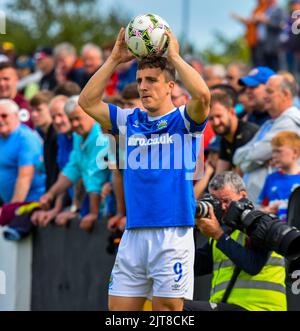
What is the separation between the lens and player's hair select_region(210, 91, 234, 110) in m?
10.1

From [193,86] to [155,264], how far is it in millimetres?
1210

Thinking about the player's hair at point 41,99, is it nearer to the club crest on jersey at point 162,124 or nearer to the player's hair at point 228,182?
the player's hair at point 228,182

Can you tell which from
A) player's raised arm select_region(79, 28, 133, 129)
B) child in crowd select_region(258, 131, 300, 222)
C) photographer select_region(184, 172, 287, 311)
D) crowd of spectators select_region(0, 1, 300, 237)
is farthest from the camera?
crowd of spectators select_region(0, 1, 300, 237)

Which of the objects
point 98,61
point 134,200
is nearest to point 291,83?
point 134,200

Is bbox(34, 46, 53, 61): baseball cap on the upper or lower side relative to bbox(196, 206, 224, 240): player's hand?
upper

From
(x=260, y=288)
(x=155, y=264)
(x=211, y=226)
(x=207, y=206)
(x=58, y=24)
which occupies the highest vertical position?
(x=58, y=24)

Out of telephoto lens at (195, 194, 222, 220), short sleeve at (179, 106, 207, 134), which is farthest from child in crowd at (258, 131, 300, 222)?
short sleeve at (179, 106, 207, 134)

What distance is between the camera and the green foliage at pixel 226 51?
33.0 metres

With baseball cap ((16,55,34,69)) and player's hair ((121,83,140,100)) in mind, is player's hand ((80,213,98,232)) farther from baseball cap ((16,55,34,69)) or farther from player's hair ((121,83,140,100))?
baseball cap ((16,55,34,69))

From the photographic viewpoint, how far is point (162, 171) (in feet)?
23.9

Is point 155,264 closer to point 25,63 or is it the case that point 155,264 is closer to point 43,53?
point 43,53

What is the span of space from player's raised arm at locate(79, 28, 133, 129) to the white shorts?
0.87m

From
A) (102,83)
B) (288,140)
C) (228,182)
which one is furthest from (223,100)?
(102,83)

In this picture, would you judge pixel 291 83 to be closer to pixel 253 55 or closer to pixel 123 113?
pixel 123 113
